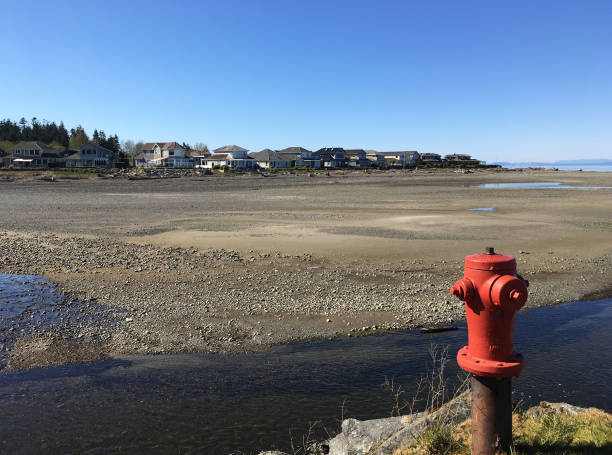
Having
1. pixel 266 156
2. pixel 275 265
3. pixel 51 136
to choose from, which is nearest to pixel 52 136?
pixel 51 136

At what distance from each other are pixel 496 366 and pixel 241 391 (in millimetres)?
4892

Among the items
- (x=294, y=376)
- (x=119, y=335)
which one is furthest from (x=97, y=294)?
(x=294, y=376)

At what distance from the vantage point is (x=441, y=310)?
432 inches

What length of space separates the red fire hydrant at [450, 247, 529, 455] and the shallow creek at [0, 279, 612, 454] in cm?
301

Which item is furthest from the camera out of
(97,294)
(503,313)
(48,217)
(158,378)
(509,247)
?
(48,217)

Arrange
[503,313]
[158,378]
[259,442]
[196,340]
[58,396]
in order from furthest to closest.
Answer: [196,340]
[158,378]
[58,396]
[259,442]
[503,313]

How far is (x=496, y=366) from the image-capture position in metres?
3.34

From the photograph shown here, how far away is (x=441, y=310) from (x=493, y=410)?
767 centimetres

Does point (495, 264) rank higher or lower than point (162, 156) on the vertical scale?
lower

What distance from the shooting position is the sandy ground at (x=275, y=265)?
10.2 m

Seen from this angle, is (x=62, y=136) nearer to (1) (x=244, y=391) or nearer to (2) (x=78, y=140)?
(2) (x=78, y=140)

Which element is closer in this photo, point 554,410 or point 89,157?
point 554,410

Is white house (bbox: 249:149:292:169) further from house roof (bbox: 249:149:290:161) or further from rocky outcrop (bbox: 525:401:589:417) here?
rocky outcrop (bbox: 525:401:589:417)

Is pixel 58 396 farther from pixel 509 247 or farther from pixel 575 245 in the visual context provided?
pixel 575 245
